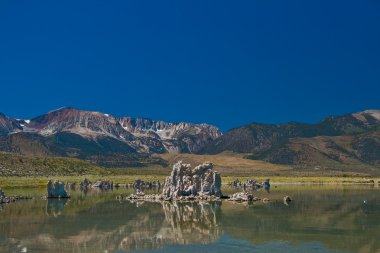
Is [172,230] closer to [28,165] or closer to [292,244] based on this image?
[292,244]

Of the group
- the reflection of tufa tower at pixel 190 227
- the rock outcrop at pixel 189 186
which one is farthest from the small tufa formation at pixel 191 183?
the reflection of tufa tower at pixel 190 227

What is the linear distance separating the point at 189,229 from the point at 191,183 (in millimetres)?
51478

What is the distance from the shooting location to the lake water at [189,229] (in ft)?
140

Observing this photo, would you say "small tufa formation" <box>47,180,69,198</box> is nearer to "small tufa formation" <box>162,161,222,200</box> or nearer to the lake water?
"small tufa formation" <box>162,161,222,200</box>

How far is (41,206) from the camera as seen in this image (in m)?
82.4

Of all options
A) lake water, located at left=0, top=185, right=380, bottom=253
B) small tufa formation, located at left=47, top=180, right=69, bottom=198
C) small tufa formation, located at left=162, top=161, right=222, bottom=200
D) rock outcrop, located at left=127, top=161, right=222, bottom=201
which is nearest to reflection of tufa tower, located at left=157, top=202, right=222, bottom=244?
lake water, located at left=0, top=185, right=380, bottom=253

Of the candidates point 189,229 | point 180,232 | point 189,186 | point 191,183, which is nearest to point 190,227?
point 189,229

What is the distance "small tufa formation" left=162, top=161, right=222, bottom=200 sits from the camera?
3999 inches

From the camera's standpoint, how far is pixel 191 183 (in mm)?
105312

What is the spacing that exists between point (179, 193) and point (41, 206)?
2903 centimetres

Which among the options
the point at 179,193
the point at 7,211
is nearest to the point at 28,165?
the point at 179,193

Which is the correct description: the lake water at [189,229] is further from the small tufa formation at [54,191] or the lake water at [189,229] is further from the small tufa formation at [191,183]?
the small tufa formation at [54,191]

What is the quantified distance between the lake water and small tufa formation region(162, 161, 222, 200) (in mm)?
19602

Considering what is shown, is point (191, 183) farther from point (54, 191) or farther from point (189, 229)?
point (189, 229)
